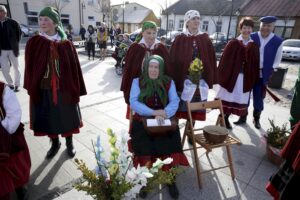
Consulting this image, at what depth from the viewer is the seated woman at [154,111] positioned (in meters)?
2.54

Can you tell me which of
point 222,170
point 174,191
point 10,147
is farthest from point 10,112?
point 222,170

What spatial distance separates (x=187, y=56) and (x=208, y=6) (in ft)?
101

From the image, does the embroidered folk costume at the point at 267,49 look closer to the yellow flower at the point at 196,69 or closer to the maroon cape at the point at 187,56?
the maroon cape at the point at 187,56

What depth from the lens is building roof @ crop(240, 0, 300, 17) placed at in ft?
71.4

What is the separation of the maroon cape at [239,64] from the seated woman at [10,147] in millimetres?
3167

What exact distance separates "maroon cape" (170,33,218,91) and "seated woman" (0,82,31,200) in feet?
6.90

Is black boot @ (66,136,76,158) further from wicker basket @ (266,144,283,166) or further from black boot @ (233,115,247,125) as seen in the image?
black boot @ (233,115,247,125)

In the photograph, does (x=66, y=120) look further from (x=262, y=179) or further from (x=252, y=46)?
(x=252, y=46)

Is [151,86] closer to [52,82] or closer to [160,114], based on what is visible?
[160,114]

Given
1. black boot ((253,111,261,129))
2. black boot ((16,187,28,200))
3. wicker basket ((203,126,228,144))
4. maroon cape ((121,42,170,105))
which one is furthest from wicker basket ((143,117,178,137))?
black boot ((253,111,261,129))

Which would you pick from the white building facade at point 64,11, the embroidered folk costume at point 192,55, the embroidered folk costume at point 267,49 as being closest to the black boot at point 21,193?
the embroidered folk costume at point 192,55

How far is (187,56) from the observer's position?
3.38 meters

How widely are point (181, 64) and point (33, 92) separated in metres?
2.07

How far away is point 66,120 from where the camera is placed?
3021 millimetres
